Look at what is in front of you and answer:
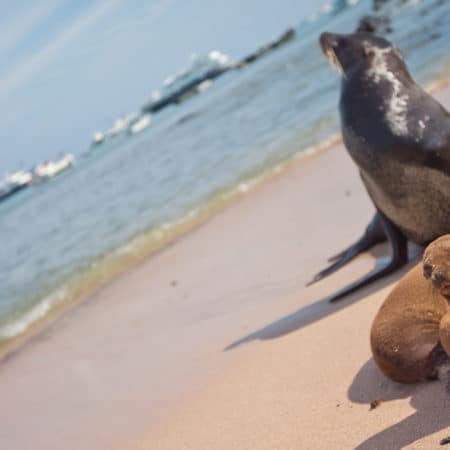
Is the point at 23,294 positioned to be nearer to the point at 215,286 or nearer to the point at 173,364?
the point at 215,286

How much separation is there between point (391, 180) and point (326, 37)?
3.72ft

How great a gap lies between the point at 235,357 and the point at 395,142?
150 centimetres

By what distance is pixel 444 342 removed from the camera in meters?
2.73

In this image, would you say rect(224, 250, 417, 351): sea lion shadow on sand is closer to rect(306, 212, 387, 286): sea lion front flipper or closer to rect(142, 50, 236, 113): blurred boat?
rect(306, 212, 387, 286): sea lion front flipper

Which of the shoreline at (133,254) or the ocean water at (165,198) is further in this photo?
the ocean water at (165,198)

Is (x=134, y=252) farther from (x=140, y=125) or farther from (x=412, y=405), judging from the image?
(x=140, y=125)

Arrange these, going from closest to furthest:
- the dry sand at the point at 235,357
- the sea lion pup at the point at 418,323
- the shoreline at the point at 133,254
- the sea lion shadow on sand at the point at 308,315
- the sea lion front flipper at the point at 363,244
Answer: the sea lion pup at the point at 418,323, the dry sand at the point at 235,357, the sea lion shadow on sand at the point at 308,315, the sea lion front flipper at the point at 363,244, the shoreline at the point at 133,254

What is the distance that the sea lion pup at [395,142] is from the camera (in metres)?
4.56

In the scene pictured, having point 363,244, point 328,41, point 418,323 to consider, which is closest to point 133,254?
point 363,244

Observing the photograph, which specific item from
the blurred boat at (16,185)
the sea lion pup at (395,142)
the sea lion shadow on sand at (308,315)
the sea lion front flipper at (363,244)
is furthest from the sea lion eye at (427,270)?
the blurred boat at (16,185)

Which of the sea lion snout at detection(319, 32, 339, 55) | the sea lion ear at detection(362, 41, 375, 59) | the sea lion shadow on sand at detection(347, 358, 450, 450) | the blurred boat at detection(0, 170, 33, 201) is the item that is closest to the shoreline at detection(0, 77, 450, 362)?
the sea lion snout at detection(319, 32, 339, 55)

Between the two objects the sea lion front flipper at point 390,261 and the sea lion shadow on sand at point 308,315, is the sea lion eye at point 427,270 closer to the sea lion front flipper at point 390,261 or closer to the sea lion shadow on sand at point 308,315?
the sea lion shadow on sand at point 308,315

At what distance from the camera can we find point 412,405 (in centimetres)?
288

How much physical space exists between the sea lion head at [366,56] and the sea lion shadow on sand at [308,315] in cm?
115
